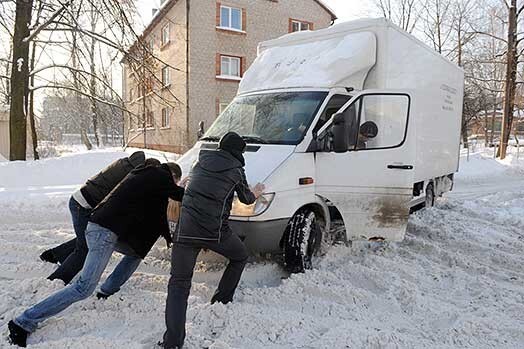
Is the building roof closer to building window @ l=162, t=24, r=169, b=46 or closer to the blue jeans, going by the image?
building window @ l=162, t=24, r=169, b=46

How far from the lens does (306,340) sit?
3.71 metres

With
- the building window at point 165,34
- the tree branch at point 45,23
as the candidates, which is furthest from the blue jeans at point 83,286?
the building window at point 165,34

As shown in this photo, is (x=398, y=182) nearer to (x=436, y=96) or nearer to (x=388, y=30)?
(x=388, y=30)

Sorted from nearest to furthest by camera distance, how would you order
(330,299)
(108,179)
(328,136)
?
(330,299) → (108,179) → (328,136)

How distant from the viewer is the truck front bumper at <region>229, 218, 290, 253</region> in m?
4.58

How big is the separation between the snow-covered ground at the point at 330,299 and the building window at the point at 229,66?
17130 mm

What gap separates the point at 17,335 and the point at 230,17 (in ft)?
72.4

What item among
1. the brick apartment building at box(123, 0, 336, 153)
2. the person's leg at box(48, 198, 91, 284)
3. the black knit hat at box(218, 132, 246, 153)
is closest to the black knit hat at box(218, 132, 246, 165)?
the black knit hat at box(218, 132, 246, 153)

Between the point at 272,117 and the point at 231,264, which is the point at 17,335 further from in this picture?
the point at 272,117

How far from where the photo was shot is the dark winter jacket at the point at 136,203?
149 inches

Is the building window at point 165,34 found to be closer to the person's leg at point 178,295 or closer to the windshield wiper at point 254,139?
the windshield wiper at point 254,139

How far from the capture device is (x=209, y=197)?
3.58 meters

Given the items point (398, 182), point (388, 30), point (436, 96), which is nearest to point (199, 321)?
point (398, 182)

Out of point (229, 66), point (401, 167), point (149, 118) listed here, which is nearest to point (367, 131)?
point (401, 167)
